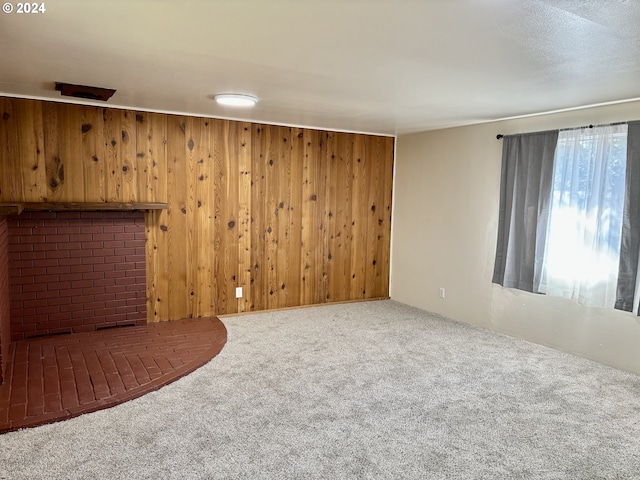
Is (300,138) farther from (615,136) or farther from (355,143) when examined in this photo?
(615,136)

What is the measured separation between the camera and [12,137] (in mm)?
3959

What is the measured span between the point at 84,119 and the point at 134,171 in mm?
622

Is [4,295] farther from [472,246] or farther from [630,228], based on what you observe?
[630,228]

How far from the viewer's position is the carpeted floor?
2305mm

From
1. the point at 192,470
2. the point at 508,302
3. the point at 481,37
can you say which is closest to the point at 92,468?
the point at 192,470

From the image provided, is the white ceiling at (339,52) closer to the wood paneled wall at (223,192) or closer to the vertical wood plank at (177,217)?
the wood paneled wall at (223,192)

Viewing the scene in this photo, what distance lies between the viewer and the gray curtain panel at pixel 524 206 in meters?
4.11

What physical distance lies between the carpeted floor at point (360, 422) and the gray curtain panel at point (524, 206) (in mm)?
754

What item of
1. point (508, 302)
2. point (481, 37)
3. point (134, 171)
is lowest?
point (508, 302)

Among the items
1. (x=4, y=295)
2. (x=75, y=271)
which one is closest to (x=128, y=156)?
Answer: (x=75, y=271)

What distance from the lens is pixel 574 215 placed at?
390 centimetres

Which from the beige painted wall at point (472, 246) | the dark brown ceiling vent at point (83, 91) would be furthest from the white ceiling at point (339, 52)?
the beige painted wall at point (472, 246)

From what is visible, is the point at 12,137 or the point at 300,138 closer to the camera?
the point at 12,137

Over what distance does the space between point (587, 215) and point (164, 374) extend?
3592mm
